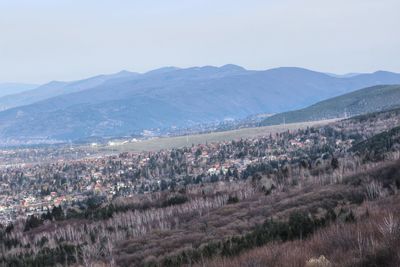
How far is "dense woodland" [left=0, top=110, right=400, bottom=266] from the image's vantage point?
11000mm

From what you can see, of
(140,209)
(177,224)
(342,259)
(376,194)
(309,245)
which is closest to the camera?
(342,259)

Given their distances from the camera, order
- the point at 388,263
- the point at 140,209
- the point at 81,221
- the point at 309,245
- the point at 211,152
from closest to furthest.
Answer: the point at 388,263 < the point at 309,245 < the point at 81,221 < the point at 140,209 < the point at 211,152

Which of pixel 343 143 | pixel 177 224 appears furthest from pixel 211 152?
pixel 177 224

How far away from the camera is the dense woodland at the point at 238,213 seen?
433 inches

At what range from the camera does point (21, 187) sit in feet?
465

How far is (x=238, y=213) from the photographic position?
51469 millimetres

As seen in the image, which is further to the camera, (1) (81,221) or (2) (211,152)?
(2) (211,152)

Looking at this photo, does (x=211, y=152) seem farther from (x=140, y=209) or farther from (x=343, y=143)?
(x=140, y=209)

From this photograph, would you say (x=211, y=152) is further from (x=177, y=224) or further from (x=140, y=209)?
(x=177, y=224)

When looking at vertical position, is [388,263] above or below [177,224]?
above

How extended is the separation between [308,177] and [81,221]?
29724 mm

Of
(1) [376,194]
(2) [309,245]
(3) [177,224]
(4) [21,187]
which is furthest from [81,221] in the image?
(4) [21,187]

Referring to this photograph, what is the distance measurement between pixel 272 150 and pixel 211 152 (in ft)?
79.9

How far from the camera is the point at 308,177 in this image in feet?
228
